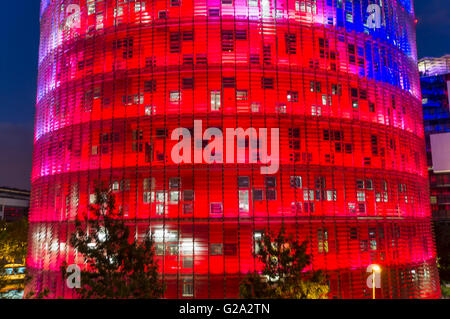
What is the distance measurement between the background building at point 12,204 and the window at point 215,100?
77794 millimetres

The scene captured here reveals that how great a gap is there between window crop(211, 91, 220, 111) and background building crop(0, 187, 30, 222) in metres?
77.8

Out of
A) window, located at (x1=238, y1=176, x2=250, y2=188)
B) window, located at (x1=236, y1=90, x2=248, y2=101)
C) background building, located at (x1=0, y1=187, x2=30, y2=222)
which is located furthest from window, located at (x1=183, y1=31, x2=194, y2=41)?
background building, located at (x1=0, y1=187, x2=30, y2=222)

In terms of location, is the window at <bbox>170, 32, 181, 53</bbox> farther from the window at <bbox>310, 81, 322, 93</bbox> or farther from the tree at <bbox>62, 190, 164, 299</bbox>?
the tree at <bbox>62, 190, 164, 299</bbox>

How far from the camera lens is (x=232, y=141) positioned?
28.1 meters

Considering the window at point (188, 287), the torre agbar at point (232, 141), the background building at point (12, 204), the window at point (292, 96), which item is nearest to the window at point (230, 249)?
the torre agbar at point (232, 141)

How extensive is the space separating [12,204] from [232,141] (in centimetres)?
8142

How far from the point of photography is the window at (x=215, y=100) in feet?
94.6

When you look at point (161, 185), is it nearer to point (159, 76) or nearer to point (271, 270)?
point (159, 76)

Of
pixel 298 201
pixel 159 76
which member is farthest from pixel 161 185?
pixel 298 201

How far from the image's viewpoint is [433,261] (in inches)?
1389

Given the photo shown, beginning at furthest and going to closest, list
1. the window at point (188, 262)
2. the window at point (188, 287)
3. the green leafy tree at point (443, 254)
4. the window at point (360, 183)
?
the green leafy tree at point (443, 254) < the window at point (360, 183) < the window at point (188, 262) < the window at point (188, 287)

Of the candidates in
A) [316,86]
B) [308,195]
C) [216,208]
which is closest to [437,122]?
[316,86]

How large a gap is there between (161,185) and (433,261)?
25.6 m

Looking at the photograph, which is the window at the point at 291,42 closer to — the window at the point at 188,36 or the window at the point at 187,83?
the window at the point at 188,36
